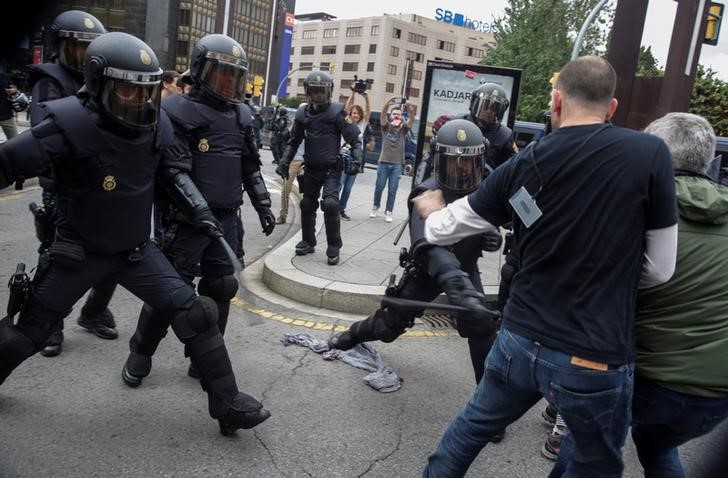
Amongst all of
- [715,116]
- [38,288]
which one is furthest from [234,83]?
[715,116]

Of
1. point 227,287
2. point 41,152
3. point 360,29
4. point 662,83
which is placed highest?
point 360,29

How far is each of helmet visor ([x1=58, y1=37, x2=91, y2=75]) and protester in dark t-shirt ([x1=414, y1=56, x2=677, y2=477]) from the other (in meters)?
3.09

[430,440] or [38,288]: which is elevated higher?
[38,288]

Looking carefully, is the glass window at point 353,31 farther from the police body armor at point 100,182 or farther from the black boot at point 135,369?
the police body armor at point 100,182

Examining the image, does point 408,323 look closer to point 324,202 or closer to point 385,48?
point 324,202

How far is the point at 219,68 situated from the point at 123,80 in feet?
3.07

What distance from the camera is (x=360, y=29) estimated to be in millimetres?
96812

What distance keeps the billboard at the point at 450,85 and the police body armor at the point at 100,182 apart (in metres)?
6.12

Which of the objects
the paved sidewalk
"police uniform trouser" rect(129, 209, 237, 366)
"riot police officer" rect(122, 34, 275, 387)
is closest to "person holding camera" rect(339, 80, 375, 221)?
the paved sidewalk

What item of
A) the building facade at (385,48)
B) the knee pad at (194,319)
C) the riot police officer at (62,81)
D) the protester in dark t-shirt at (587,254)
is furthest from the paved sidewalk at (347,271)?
the building facade at (385,48)

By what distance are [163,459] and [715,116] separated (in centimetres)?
1282

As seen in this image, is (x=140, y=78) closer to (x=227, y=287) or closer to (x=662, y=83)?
(x=227, y=287)

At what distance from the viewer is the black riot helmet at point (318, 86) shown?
21.2 ft

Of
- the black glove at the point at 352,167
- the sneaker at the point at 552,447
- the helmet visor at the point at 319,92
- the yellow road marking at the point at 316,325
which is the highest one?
the helmet visor at the point at 319,92
